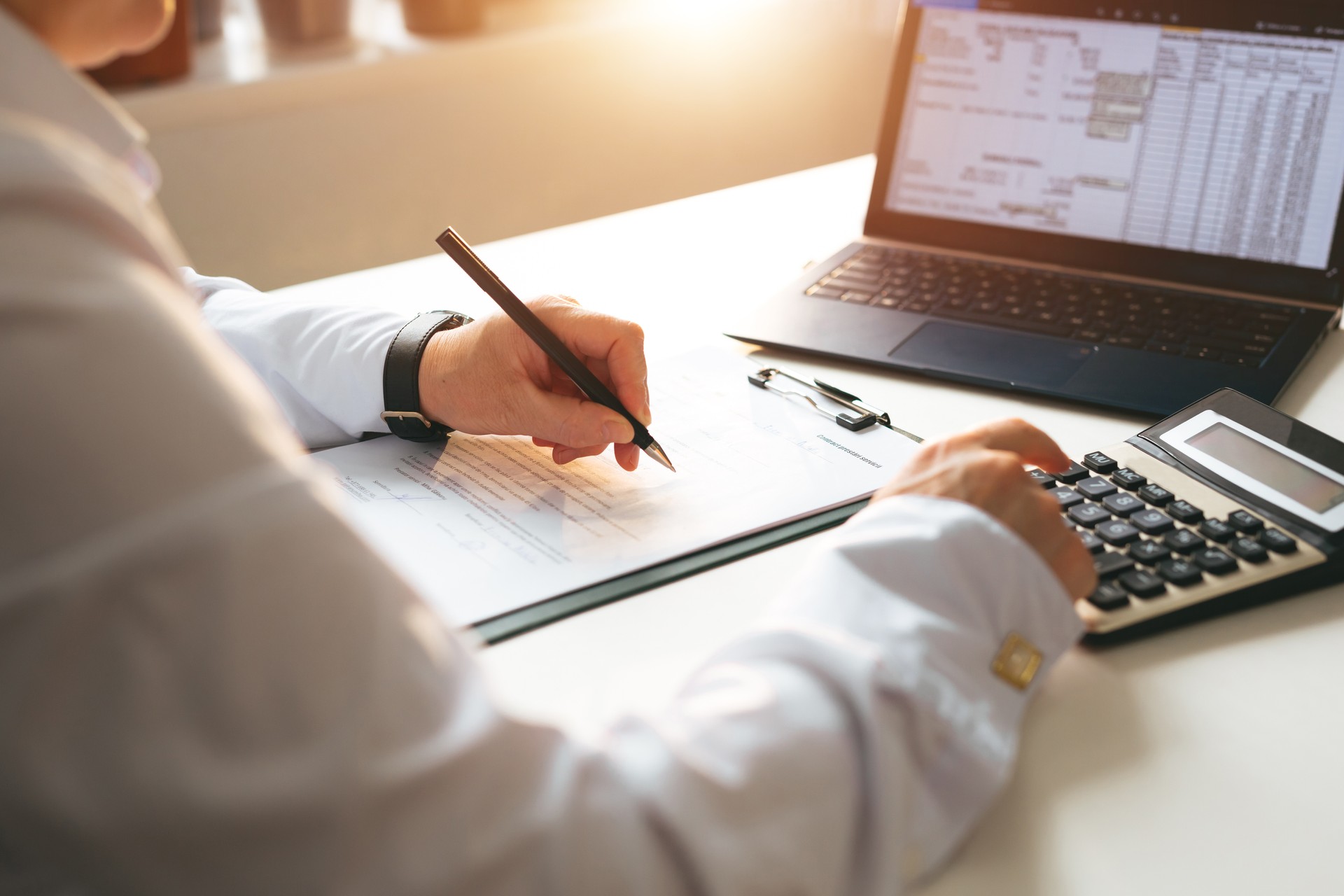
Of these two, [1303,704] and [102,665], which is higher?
[102,665]

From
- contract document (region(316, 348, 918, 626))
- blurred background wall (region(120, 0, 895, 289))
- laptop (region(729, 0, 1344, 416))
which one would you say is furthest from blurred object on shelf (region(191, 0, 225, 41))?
contract document (region(316, 348, 918, 626))

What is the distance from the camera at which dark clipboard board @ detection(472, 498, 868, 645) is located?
2.07ft

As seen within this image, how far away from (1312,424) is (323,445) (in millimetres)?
720

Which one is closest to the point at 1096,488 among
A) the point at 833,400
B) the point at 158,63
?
the point at 833,400

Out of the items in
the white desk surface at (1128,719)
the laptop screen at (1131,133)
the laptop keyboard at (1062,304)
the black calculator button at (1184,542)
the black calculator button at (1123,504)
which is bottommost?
the white desk surface at (1128,719)

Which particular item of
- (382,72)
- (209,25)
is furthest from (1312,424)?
(209,25)

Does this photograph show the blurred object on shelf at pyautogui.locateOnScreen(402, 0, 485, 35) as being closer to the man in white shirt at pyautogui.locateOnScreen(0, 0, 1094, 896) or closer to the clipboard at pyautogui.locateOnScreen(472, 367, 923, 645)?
the clipboard at pyautogui.locateOnScreen(472, 367, 923, 645)

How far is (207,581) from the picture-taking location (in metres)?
0.34

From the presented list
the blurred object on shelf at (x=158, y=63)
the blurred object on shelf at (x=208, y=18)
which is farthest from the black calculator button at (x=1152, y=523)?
the blurred object on shelf at (x=208, y=18)

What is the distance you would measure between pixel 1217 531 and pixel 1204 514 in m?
0.02

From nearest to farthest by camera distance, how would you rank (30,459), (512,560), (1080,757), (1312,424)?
(30,459), (1080,757), (512,560), (1312,424)

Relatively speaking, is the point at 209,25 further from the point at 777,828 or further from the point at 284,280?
the point at 777,828

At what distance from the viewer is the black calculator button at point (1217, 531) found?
0.64 metres

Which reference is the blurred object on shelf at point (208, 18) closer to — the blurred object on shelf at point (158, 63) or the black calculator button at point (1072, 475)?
the blurred object on shelf at point (158, 63)
